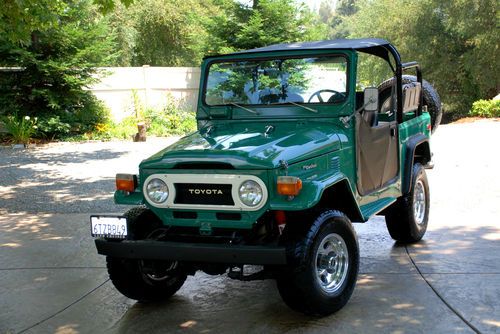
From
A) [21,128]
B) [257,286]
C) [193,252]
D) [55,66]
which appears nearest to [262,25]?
[55,66]

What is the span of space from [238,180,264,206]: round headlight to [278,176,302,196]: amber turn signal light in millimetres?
160

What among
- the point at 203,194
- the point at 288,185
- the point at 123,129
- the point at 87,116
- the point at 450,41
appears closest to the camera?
the point at 288,185

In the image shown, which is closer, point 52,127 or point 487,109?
point 52,127

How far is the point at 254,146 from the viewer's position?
169 inches

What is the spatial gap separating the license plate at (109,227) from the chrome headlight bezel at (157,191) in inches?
9.9

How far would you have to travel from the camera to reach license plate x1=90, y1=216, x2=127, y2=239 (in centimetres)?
430

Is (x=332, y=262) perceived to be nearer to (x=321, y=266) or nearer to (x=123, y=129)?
(x=321, y=266)

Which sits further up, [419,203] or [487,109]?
[487,109]

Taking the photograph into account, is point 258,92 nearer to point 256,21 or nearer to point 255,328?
point 255,328

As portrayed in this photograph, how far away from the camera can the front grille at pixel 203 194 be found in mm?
4148

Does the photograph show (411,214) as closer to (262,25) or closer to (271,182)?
(271,182)

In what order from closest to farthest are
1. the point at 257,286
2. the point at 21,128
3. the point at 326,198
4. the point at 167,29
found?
the point at 326,198, the point at 257,286, the point at 21,128, the point at 167,29

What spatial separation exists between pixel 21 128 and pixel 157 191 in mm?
12780

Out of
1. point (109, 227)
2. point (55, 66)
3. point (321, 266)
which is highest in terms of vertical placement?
point (55, 66)
